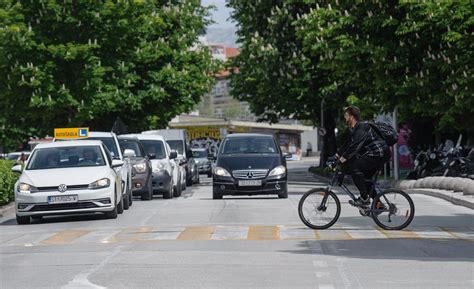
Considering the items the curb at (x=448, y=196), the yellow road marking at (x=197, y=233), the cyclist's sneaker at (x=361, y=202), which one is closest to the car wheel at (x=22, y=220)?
the yellow road marking at (x=197, y=233)

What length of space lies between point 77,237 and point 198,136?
109 meters

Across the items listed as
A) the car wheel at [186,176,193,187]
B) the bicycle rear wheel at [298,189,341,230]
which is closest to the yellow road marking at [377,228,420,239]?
the bicycle rear wheel at [298,189,341,230]

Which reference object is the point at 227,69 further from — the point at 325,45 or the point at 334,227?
the point at 334,227

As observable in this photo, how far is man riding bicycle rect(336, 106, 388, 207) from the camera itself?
58.8ft

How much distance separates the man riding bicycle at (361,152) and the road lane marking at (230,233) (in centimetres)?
180

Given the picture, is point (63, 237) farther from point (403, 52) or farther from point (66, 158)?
point (403, 52)

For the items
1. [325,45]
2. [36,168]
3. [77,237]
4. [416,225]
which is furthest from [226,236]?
[325,45]

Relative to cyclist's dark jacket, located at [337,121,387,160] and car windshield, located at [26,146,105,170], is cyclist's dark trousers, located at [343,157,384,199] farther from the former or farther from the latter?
car windshield, located at [26,146,105,170]

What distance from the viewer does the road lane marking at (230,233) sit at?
17.0 m

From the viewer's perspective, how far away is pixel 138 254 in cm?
1448

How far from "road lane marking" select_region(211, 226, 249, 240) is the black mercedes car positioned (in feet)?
33.0

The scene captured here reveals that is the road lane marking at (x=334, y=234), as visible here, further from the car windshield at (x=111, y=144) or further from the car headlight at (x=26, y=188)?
the car windshield at (x=111, y=144)

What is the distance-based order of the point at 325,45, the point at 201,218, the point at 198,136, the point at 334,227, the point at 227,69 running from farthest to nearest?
the point at 198,136 → the point at 227,69 → the point at 325,45 → the point at 201,218 → the point at 334,227

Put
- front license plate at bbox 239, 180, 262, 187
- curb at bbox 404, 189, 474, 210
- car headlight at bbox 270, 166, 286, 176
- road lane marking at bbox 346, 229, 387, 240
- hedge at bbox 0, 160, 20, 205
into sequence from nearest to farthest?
1. road lane marking at bbox 346, 229, 387, 240
2. curb at bbox 404, 189, 474, 210
3. hedge at bbox 0, 160, 20, 205
4. front license plate at bbox 239, 180, 262, 187
5. car headlight at bbox 270, 166, 286, 176
